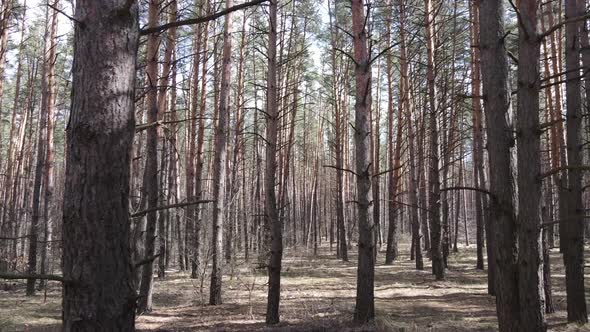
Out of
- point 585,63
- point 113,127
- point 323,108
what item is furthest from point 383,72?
point 113,127

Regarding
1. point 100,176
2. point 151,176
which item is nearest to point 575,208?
point 100,176

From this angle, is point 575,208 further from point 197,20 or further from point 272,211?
point 197,20

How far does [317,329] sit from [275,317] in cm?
90

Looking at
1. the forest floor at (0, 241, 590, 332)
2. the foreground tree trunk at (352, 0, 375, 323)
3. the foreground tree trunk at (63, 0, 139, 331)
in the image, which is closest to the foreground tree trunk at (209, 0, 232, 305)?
the forest floor at (0, 241, 590, 332)

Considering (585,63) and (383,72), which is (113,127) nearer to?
Answer: (585,63)

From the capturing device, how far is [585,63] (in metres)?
7.57

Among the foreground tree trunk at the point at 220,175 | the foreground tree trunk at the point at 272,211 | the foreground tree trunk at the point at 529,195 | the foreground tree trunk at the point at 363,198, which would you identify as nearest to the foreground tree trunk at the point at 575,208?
the foreground tree trunk at the point at 363,198

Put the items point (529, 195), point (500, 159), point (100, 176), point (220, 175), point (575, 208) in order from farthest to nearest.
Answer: point (220, 175) → point (575, 208) → point (500, 159) → point (529, 195) → point (100, 176)

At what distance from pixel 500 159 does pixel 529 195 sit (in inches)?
20.3

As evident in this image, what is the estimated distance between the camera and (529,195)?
399cm

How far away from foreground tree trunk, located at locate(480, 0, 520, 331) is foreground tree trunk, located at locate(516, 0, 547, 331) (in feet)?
0.43

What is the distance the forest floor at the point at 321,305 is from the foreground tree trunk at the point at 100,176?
5296 millimetres

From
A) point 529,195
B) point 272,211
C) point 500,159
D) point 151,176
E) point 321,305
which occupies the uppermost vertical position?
point 151,176

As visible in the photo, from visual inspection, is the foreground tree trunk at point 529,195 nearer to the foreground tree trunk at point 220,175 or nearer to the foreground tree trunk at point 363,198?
the foreground tree trunk at point 363,198
